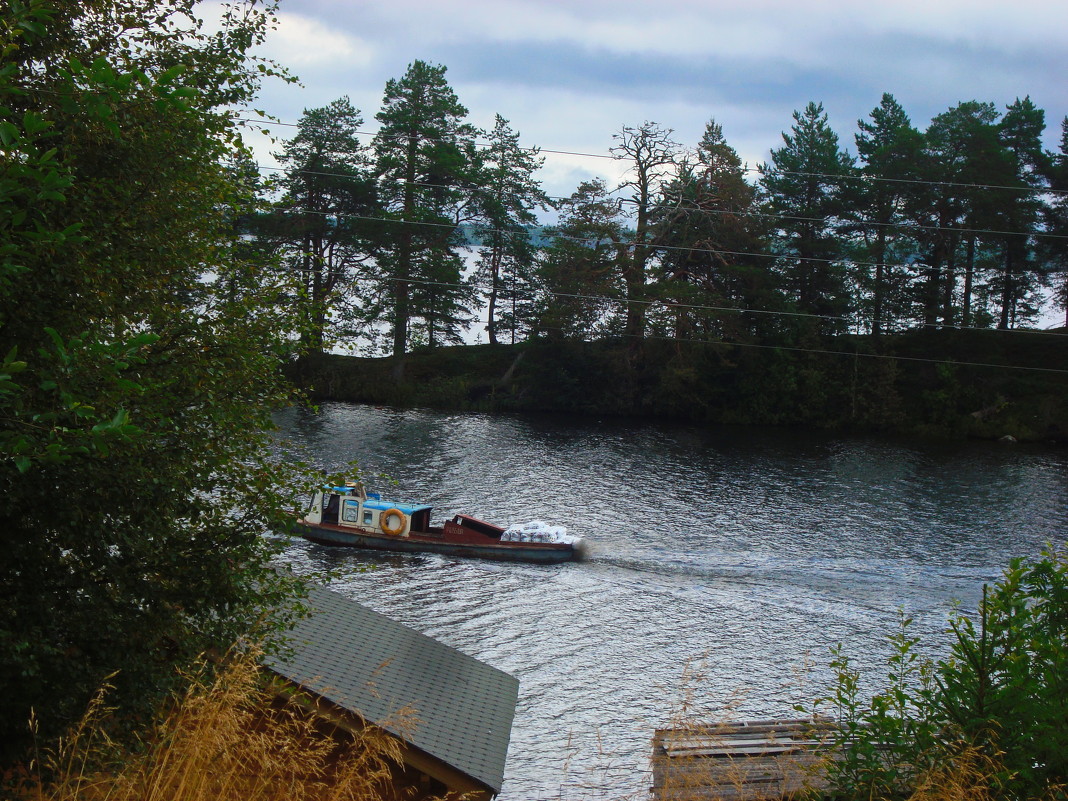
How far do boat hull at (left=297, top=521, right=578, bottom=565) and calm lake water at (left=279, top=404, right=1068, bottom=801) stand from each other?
28.2 inches

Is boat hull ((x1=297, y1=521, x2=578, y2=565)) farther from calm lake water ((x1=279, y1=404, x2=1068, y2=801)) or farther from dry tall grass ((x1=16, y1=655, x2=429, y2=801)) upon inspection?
dry tall grass ((x1=16, y1=655, x2=429, y2=801))

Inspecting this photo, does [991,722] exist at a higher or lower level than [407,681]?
higher

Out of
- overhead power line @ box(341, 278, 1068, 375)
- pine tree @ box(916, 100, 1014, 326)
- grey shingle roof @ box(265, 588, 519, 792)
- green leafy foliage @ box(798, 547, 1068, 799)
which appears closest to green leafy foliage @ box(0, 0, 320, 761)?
grey shingle roof @ box(265, 588, 519, 792)

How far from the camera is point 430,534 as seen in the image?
3306cm

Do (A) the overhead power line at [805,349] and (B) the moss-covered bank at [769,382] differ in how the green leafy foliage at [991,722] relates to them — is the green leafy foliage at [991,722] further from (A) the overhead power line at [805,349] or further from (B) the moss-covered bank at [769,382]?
(B) the moss-covered bank at [769,382]

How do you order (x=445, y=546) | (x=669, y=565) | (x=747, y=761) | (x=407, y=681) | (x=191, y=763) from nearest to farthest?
(x=191, y=763), (x=747, y=761), (x=407, y=681), (x=669, y=565), (x=445, y=546)

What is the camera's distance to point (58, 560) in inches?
308

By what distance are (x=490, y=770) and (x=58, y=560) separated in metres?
5.50

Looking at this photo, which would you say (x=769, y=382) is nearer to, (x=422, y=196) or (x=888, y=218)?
(x=888, y=218)

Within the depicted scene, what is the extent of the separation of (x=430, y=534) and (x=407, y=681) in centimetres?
2115

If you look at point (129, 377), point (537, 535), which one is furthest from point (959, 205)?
point (129, 377)

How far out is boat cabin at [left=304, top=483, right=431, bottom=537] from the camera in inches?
1299

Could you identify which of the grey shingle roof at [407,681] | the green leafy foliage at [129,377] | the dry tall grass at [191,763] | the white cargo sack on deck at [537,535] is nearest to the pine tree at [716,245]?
the white cargo sack on deck at [537,535]

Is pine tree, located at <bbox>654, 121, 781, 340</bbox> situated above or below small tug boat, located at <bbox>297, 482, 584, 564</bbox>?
above
